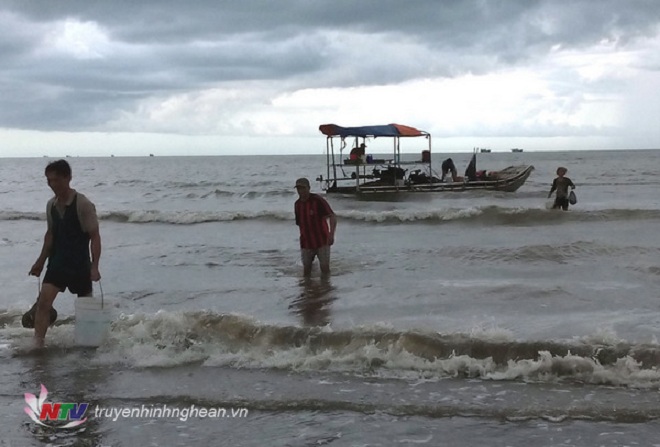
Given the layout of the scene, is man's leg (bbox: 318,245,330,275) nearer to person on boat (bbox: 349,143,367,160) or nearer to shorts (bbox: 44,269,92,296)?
shorts (bbox: 44,269,92,296)

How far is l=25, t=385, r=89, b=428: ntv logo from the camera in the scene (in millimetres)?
4715

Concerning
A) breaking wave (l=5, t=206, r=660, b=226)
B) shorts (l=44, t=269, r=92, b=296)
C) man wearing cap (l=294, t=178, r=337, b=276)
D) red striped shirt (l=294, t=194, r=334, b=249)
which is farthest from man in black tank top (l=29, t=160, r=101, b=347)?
breaking wave (l=5, t=206, r=660, b=226)

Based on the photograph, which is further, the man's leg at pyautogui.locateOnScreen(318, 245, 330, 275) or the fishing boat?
the fishing boat

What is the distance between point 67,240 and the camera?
19.6 feet

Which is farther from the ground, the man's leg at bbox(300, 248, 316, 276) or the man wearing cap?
the man wearing cap

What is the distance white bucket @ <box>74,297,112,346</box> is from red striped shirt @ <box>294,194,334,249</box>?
3.34 m

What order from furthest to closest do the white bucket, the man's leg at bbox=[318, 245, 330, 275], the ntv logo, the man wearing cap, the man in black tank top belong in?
1. the man's leg at bbox=[318, 245, 330, 275]
2. the man wearing cap
3. the white bucket
4. the man in black tank top
5. the ntv logo

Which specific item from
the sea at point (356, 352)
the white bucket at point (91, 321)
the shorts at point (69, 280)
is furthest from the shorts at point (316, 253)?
the shorts at point (69, 280)

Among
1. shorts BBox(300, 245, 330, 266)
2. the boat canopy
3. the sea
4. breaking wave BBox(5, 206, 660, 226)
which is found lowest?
the sea

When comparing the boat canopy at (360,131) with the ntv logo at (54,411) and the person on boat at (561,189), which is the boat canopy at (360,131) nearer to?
the person on boat at (561,189)

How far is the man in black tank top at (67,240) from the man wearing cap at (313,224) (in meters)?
3.25

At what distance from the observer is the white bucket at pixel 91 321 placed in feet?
20.7

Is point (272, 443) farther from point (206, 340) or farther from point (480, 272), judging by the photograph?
point (480, 272)

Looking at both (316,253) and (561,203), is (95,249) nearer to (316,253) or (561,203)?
(316,253)
